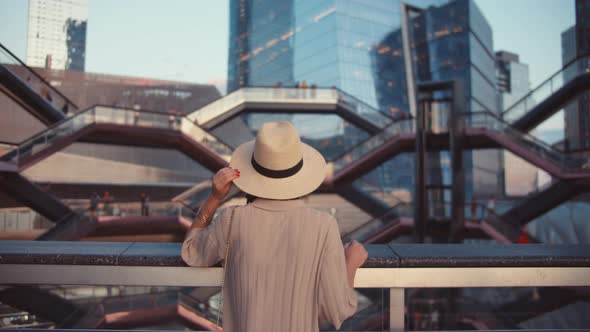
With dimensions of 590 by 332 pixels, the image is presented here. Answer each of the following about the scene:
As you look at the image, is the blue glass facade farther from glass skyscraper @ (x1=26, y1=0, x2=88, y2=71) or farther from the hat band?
the hat band

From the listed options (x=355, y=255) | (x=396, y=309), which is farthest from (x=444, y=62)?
(x=355, y=255)

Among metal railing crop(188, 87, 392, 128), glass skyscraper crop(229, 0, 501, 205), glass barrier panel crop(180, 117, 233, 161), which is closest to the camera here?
glass barrier panel crop(180, 117, 233, 161)

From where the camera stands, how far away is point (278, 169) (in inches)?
56.4

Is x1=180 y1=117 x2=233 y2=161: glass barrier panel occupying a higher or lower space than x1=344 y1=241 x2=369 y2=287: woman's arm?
higher

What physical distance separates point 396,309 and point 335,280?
32.5 inches

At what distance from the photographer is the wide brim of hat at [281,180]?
1416mm

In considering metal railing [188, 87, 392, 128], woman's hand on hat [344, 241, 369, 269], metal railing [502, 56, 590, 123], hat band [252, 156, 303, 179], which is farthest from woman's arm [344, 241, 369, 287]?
metal railing [188, 87, 392, 128]

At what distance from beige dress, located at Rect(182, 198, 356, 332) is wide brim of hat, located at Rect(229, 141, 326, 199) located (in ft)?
0.18

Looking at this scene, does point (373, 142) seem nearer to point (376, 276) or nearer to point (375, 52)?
point (376, 276)

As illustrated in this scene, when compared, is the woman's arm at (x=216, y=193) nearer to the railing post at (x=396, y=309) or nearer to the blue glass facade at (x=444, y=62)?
the railing post at (x=396, y=309)

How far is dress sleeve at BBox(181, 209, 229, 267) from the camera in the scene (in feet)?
4.85

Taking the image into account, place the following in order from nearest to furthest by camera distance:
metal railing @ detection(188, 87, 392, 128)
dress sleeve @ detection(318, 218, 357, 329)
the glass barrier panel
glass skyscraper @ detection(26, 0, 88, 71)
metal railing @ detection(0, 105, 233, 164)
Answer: dress sleeve @ detection(318, 218, 357, 329)
glass skyscraper @ detection(26, 0, 88, 71)
metal railing @ detection(0, 105, 233, 164)
the glass barrier panel
metal railing @ detection(188, 87, 392, 128)

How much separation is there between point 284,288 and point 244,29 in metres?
68.5

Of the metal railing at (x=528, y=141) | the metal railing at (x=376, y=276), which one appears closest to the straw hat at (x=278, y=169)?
the metal railing at (x=376, y=276)
